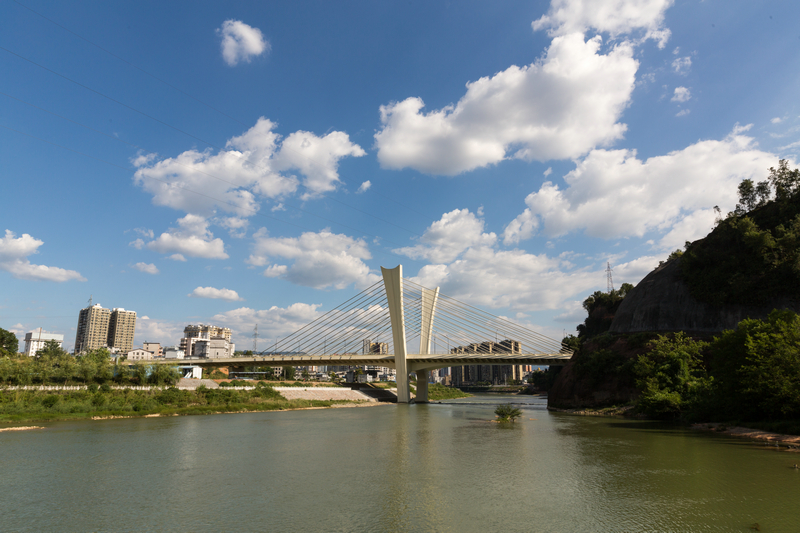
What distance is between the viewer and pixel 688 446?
20422mm

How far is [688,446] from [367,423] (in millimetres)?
21239

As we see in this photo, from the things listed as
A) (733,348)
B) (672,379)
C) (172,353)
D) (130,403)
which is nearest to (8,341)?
(172,353)

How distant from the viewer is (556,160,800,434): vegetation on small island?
22.5 metres

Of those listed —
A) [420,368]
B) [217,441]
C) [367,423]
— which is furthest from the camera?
[420,368]

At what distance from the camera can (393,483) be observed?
45.8 ft

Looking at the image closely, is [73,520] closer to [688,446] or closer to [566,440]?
[566,440]

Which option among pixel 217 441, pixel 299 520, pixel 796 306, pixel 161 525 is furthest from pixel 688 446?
pixel 796 306

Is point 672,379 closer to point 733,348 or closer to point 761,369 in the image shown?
point 733,348

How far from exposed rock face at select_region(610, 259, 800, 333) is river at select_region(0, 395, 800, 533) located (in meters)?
24.9

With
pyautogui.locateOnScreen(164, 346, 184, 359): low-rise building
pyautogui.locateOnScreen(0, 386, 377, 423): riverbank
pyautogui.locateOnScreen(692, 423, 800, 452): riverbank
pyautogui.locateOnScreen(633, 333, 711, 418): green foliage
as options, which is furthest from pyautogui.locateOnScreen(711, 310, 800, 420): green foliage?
pyautogui.locateOnScreen(164, 346, 184, 359): low-rise building

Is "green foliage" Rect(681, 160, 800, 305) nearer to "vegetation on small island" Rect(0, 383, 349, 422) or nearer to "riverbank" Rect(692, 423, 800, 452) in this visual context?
"riverbank" Rect(692, 423, 800, 452)

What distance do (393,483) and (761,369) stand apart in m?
21.0

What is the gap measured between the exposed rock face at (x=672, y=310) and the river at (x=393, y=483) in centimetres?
2486

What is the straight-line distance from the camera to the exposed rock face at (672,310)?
41562mm
